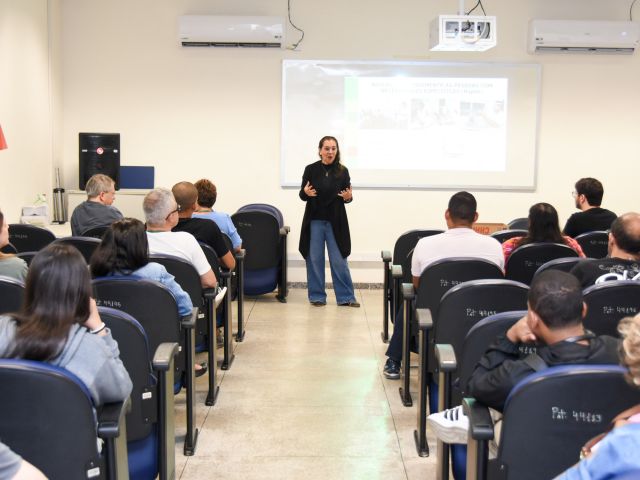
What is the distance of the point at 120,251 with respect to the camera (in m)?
3.23

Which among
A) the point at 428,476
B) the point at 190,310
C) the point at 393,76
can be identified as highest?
the point at 393,76

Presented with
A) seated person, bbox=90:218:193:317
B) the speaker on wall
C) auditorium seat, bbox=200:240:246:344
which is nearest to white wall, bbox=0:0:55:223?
the speaker on wall

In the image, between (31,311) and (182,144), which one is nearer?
(31,311)

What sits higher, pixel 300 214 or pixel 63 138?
pixel 63 138

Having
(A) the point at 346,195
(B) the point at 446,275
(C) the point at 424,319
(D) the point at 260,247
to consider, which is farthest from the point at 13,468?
(A) the point at 346,195

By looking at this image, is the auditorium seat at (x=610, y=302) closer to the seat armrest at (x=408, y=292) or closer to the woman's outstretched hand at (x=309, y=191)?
the seat armrest at (x=408, y=292)

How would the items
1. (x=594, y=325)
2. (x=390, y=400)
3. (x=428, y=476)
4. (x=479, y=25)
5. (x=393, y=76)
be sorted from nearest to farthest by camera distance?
1. (x=594, y=325)
2. (x=428, y=476)
3. (x=390, y=400)
4. (x=479, y=25)
5. (x=393, y=76)

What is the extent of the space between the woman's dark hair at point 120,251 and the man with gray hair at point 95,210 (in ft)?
6.79

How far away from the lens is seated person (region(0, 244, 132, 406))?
2086 millimetres

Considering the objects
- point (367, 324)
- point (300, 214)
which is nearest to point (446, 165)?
point (300, 214)

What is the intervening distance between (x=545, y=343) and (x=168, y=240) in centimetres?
222

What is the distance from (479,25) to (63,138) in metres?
4.31

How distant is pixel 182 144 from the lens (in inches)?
312

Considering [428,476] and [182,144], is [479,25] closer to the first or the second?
[182,144]
